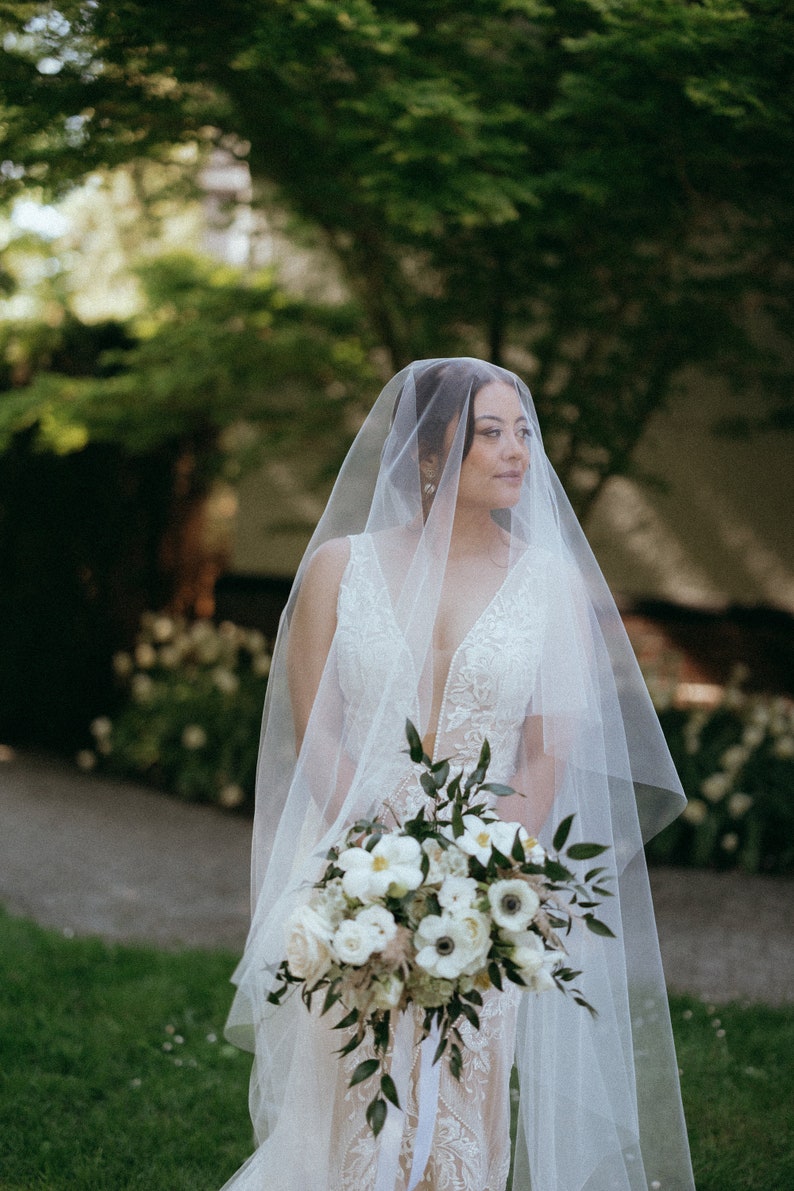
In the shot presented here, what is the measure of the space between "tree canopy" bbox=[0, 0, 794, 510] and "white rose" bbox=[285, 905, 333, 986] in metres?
3.50

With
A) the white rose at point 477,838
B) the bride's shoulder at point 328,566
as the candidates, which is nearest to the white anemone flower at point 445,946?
the white rose at point 477,838

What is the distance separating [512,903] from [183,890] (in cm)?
455

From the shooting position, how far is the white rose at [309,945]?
1.98 metres

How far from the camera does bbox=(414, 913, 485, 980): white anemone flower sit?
6.42 feet

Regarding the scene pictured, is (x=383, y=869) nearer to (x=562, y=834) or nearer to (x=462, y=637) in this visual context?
(x=562, y=834)

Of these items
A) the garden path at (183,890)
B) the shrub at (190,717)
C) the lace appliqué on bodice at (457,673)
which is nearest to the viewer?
the lace appliqué on bodice at (457,673)

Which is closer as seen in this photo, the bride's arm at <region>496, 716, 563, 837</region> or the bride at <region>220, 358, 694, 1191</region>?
the bride at <region>220, 358, 694, 1191</region>

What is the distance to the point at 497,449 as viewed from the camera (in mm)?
2637

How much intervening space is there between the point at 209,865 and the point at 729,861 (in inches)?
125

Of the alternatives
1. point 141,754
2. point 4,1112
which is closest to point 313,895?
point 4,1112

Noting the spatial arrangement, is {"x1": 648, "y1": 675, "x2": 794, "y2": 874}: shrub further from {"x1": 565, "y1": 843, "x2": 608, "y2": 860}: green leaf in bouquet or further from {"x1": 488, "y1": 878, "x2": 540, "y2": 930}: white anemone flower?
{"x1": 488, "y1": 878, "x2": 540, "y2": 930}: white anemone flower

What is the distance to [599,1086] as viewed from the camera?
261 cm

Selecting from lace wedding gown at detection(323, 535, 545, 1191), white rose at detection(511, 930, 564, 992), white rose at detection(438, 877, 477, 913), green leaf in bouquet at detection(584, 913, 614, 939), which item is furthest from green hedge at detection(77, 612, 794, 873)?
white rose at detection(438, 877, 477, 913)

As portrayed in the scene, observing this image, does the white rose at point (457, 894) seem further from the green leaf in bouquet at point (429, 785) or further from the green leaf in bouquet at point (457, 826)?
the green leaf in bouquet at point (429, 785)
